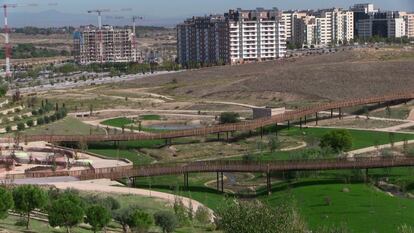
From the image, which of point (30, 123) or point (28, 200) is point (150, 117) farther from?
point (28, 200)

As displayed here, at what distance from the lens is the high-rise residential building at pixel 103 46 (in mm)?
153875

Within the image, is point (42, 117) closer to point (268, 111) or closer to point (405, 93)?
point (268, 111)

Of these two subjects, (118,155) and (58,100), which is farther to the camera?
(58,100)

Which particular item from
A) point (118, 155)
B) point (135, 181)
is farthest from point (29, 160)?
point (135, 181)

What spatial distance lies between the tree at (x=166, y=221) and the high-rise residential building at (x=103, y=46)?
126 m

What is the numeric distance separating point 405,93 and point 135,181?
99.4 ft

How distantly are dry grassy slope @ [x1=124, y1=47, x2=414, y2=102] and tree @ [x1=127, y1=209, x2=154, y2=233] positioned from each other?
46062mm

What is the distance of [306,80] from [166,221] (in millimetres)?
54051

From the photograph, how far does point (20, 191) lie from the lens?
2873 centimetres

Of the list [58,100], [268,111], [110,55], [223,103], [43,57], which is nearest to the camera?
[268,111]

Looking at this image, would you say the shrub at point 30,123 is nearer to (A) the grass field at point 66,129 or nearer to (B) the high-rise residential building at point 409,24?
(A) the grass field at point 66,129

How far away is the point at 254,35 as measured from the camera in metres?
121

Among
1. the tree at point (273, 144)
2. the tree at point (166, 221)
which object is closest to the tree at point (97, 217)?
the tree at point (166, 221)

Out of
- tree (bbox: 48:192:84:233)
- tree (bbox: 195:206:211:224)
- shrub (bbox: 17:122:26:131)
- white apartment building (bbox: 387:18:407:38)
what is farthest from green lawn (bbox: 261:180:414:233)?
white apartment building (bbox: 387:18:407:38)
